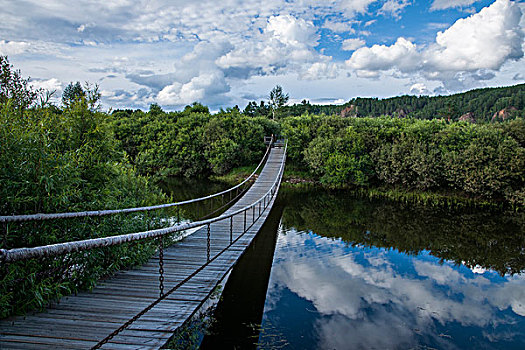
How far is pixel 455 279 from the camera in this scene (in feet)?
27.7

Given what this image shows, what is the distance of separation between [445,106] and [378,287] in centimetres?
4869

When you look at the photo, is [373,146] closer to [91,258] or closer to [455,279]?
[455,279]

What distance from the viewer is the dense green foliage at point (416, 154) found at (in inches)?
657

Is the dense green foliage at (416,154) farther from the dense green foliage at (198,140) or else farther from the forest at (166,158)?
the dense green foliage at (198,140)

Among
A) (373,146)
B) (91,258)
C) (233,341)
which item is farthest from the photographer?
(373,146)

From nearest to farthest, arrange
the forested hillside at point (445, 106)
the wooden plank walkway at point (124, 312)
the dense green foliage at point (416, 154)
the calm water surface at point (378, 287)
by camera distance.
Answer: the wooden plank walkway at point (124, 312) < the calm water surface at point (378, 287) < the dense green foliage at point (416, 154) < the forested hillside at point (445, 106)

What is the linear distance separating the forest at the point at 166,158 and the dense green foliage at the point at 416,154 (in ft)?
0.21

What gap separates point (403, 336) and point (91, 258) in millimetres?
5170

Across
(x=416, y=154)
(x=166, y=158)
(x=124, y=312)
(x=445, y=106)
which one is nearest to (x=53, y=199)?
(x=124, y=312)

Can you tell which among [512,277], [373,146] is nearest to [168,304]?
[512,277]

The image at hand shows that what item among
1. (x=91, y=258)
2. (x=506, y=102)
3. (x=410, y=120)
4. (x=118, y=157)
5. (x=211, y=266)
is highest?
(x=506, y=102)

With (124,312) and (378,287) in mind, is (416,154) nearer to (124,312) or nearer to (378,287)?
(378,287)

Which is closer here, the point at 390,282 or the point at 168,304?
the point at 168,304

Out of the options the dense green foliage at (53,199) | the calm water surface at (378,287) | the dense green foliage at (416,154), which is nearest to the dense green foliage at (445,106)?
the dense green foliage at (416,154)
